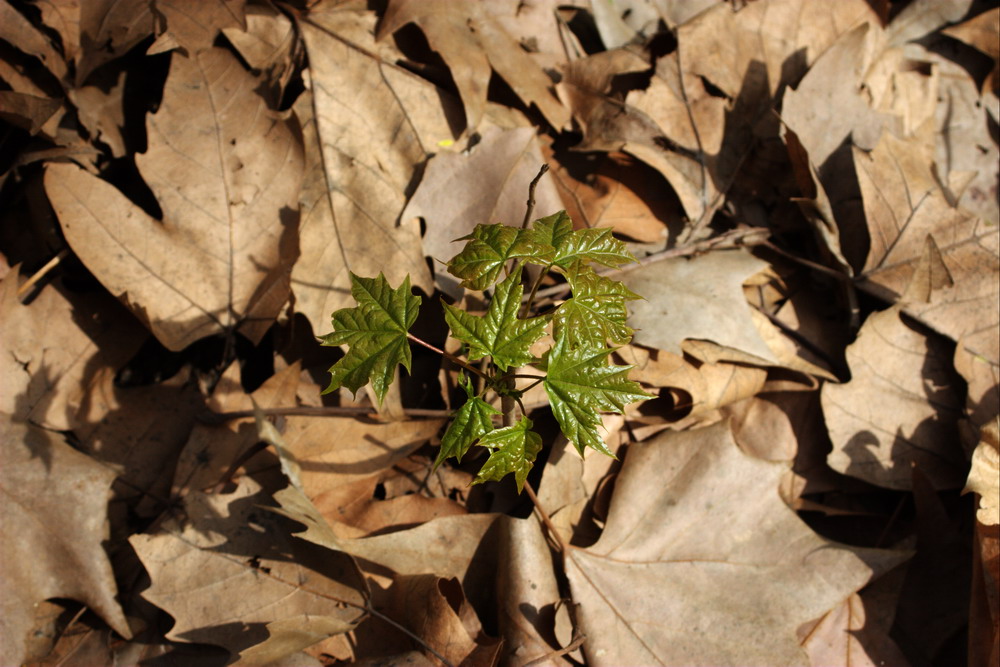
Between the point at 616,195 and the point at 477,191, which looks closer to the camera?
the point at 477,191

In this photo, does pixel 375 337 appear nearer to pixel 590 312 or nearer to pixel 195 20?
pixel 590 312

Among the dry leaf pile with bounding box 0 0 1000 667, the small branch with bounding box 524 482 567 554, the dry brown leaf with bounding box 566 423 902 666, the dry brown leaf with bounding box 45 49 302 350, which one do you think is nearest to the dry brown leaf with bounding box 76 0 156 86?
the dry leaf pile with bounding box 0 0 1000 667

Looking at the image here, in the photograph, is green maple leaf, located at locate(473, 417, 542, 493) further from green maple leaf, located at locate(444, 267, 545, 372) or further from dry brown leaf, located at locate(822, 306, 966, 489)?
dry brown leaf, located at locate(822, 306, 966, 489)

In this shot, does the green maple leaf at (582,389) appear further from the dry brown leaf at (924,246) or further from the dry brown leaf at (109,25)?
the dry brown leaf at (109,25)

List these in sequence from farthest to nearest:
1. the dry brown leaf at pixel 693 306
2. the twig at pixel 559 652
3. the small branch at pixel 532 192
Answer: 1. the dry brown leaf at pixel 693 306
2. the twig at pixel 559 652
3. the small branch at pixel 532 192

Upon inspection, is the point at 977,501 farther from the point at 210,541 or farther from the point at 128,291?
the point at 128,291

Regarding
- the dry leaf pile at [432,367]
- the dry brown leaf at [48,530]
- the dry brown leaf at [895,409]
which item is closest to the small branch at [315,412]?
the dry leaf pile at [432,367]

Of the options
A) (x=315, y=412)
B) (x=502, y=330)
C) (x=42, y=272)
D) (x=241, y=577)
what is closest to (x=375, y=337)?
(x=502, y=330)
